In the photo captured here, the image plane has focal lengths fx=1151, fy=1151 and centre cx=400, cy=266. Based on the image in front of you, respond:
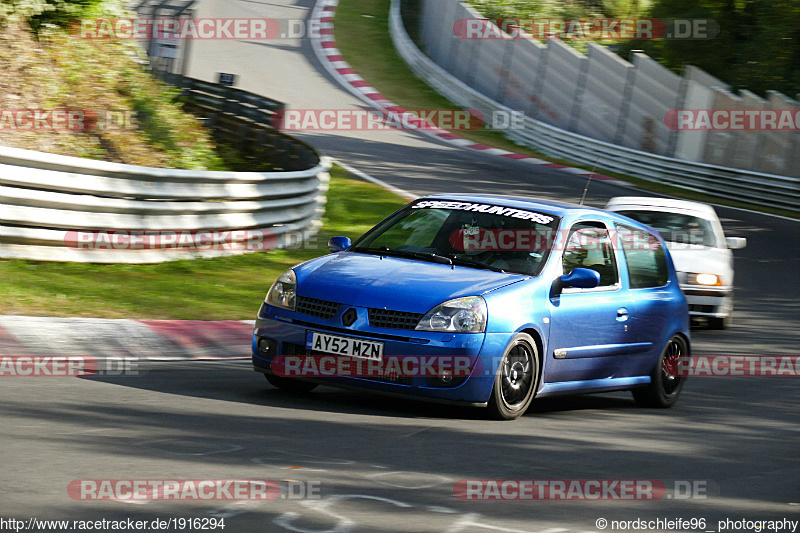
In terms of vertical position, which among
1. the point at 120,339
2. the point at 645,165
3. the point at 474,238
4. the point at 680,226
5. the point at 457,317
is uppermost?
the point at 474,238

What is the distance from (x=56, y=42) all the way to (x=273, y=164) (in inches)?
169

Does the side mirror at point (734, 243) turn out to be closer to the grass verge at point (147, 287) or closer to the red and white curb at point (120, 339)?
the grass verge at point (147, 287)

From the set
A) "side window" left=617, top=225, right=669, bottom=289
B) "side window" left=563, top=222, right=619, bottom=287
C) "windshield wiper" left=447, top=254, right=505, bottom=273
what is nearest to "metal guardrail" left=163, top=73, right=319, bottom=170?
"side window" left=617, top=225, right=669, bottom=289

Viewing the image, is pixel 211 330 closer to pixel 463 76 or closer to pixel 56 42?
pixel 56 42

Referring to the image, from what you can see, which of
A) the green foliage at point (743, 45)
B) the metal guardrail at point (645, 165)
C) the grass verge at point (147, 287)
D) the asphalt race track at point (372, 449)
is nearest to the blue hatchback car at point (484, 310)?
the asphalt race track at point (372, 449)

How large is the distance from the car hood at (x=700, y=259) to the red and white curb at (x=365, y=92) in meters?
10.7

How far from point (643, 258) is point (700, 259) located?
216 inches

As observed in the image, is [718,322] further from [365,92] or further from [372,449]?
[365,92]

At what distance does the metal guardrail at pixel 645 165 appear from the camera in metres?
26.8

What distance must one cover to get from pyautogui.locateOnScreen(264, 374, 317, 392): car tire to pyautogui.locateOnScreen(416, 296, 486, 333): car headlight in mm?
1140

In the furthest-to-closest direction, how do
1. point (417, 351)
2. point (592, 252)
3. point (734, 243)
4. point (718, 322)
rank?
1. point (734, 243)
2. point (718, 322)
3. point (592, 252)
4. point (417, 351)

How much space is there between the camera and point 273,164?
64.7 feet

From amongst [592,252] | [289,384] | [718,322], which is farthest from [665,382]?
[718,322]

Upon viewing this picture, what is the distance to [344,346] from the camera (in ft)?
24.0
